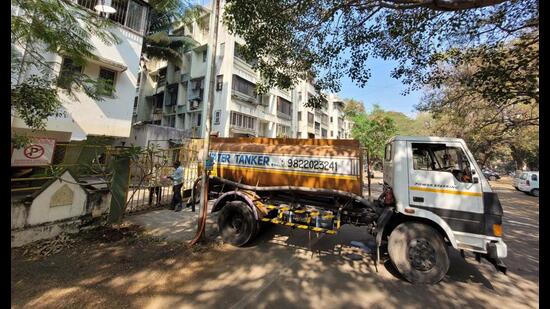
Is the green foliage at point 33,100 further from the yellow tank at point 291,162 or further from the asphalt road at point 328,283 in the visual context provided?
the asphalt road at point 328,283

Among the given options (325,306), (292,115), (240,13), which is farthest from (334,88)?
(292,115)

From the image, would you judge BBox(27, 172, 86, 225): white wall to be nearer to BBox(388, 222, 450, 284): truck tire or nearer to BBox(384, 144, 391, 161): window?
BBox(388, 222, 450, 284): truck tire

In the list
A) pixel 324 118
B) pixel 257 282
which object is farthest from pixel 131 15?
pixel 324 118

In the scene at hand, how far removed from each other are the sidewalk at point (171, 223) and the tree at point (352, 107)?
4908cm

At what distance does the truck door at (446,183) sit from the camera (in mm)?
4379

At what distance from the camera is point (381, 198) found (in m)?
5.54

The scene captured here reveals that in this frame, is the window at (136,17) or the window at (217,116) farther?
the window at (217,116)

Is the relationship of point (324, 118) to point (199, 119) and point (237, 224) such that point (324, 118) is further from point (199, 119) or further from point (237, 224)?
point (237, 224)

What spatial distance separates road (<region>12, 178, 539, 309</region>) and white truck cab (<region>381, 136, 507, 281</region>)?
63 cm

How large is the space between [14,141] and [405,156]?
8.17 metres

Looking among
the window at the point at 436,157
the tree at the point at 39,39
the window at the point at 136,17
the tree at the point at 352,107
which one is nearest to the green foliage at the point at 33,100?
the tree at the point at 39,39

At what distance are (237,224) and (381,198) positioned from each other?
350cm

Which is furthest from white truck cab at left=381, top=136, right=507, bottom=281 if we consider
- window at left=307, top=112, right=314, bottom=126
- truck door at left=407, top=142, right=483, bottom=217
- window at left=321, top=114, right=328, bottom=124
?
A: window at left=321, top=114, right=328, bottom=124

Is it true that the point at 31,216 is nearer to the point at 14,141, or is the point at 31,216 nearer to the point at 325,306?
the point at 14,141
